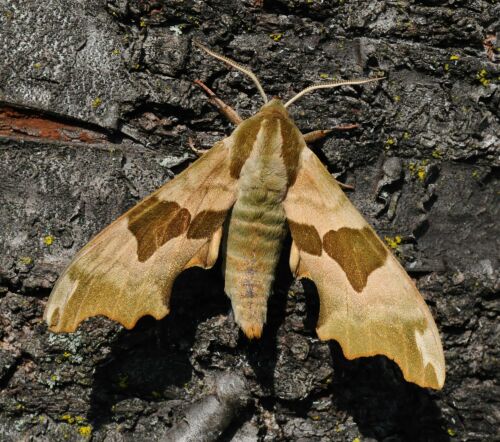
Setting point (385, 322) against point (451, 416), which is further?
point (451, 416)

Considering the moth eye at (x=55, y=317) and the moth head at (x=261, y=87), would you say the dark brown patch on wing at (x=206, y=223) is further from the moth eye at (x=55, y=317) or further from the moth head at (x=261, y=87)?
the moth eye at (x=55, y=317)

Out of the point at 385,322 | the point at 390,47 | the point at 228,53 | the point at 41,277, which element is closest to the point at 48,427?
the point at 41,277

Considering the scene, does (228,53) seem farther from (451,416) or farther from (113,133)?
(451,416)

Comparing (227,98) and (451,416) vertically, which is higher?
(227,98)

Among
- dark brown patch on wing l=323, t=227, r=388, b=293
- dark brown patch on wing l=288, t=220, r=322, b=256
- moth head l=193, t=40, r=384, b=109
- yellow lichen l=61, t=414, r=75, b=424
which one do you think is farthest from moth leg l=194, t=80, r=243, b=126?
yellow lichen l=61, t=414, r=75, b=424

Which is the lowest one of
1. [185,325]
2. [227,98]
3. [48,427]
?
[48,427]

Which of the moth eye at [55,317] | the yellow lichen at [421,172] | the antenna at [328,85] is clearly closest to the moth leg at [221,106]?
the antenna at [328,85]
